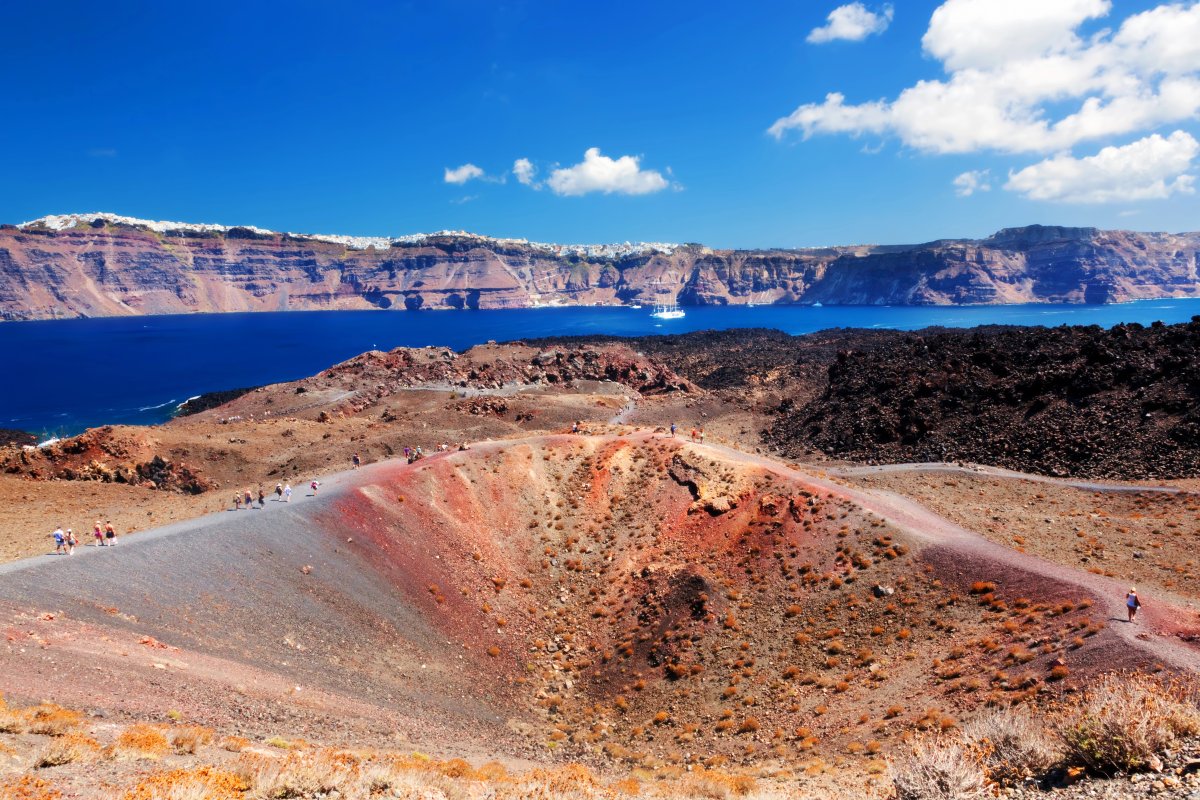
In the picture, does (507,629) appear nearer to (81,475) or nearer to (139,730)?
(139,730)

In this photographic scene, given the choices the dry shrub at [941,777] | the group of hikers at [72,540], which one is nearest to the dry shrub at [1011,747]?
the dry shrub at [941,777]

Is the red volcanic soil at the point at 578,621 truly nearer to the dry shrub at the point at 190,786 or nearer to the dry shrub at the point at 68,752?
the dry shrub at the point at 68,752

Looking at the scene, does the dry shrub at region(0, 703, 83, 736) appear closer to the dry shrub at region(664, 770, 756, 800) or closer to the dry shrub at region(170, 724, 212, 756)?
the dry shrub at region(170, 724, 212, 756)

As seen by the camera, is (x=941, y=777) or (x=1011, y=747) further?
(x=1011, y=747)

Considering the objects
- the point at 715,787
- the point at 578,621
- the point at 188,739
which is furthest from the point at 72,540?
the point at 715,787

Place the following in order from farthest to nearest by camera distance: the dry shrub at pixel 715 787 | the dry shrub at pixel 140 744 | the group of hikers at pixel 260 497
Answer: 1. the group of hikers at pixel 260 497
2. the dry shrub at pixel 715 787
3. the dry shrub at pixel 140 744

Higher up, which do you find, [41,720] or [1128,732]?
[1128,732]

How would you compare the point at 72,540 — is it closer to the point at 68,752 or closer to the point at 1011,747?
the point at 68,752

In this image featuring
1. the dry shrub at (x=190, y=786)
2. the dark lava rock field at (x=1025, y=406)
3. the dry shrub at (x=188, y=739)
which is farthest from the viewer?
the dark lava rock field at (x=1025, y=406)

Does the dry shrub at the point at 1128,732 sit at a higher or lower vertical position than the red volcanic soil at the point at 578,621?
higher
